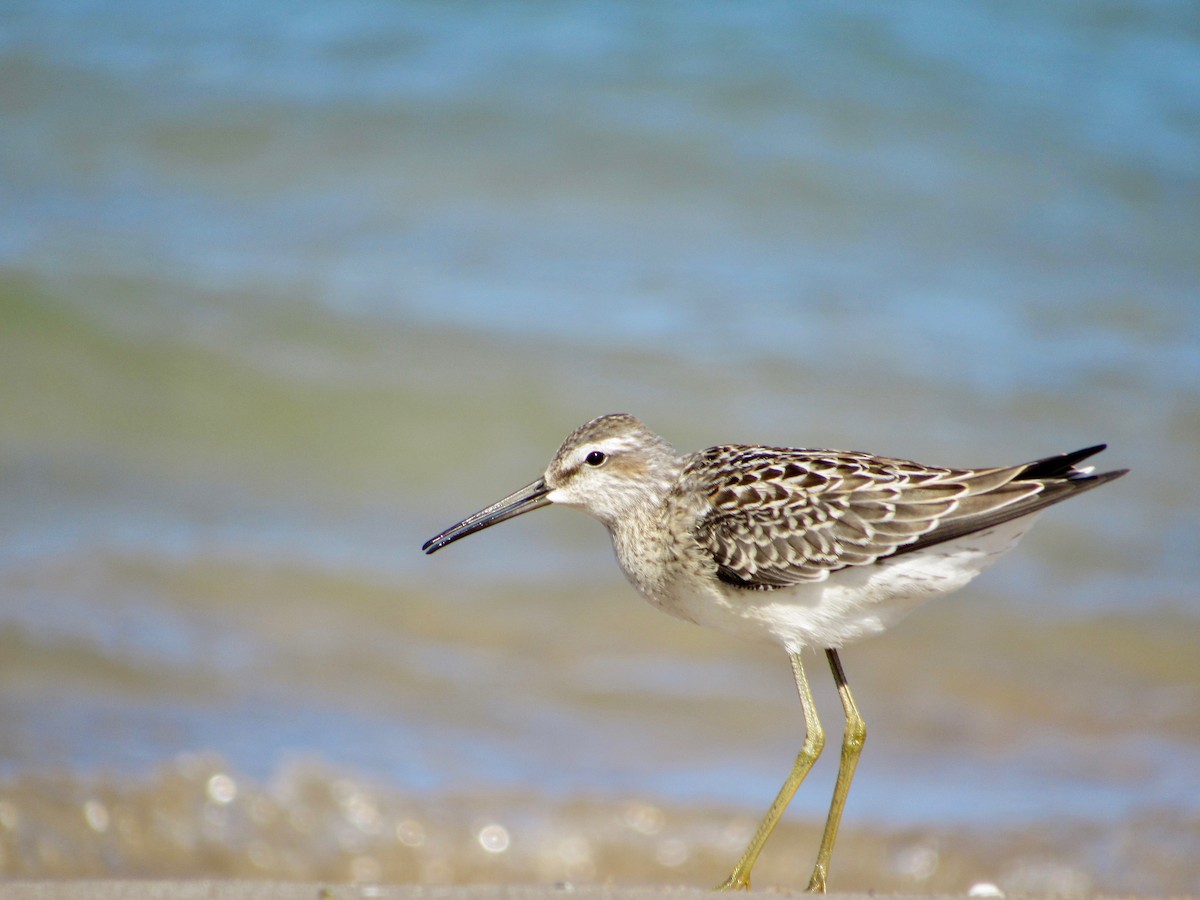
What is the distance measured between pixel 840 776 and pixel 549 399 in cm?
756

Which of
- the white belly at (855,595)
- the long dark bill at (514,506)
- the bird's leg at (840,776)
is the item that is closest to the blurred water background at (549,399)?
the bird's leg at (840,776)

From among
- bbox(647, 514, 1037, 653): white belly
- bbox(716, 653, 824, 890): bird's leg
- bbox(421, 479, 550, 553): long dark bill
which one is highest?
bbox(421, 479, 550, 553): long dark bill

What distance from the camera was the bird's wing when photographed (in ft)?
19.2

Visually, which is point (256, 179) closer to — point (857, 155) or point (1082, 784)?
point (857, 155)

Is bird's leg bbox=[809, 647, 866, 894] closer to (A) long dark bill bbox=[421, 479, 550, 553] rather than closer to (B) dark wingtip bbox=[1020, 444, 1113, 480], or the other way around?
(B) dark wingtip bbox=[1020, 444, 1113, 480]

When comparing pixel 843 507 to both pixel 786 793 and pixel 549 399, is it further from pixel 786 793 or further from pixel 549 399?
pixel 549 399

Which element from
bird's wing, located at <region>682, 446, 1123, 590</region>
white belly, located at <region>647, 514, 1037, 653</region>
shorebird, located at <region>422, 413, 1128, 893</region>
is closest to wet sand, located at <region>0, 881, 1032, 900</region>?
shorebird, located at <region>422, 413, 1128, 893</region>

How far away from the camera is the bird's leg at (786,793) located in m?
6.00

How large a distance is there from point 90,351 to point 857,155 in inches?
355

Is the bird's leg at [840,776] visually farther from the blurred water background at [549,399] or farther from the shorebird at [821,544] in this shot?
the blurred water background at [549,399]

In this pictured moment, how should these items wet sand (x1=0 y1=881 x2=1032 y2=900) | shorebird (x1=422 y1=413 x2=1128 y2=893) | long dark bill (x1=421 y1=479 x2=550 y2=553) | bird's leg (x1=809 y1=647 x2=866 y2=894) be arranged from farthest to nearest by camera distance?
long dark bill (x1=421 y1=479 x2=550 y2=553) → bird's leg (x1=809 y1=647 x2=866 y2=894) → shorebird (x1=422 y1=413 x2=1128 y2=893) → wet sand (x1=0 y1=881 x2=1032 y2=900)

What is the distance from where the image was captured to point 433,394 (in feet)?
44.9

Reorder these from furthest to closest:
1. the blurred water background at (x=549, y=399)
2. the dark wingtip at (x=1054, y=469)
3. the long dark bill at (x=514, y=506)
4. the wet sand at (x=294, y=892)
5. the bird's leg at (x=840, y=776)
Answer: the blurred water background at (x=549, y=399), the long dark bill at (x=514, y=506), the bird's leg at (x=840, y=776), the dark wingtip at (x=1054, y=469), the wet sand at (x=294, y=892)

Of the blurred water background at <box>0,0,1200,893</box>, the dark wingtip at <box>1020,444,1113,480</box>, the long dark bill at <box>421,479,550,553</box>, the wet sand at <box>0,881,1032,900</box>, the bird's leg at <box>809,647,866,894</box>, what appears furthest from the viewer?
the blurred water background at <box>0,0,1200,893</box>
